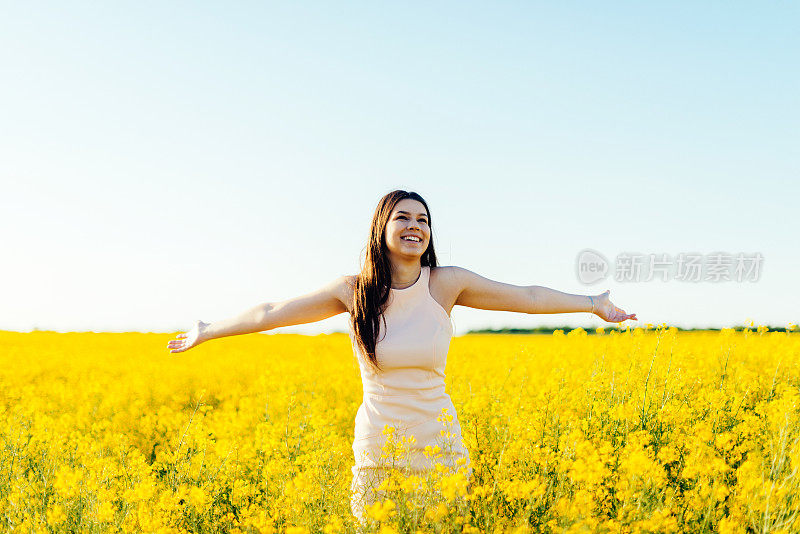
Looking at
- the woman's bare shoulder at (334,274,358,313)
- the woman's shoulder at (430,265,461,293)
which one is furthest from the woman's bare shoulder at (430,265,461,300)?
the woman's bare shoulder at (334,274,358,313)

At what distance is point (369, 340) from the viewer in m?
3.06

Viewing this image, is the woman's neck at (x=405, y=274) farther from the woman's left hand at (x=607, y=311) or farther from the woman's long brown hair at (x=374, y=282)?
the woman's left hand at (x=607, y=311)

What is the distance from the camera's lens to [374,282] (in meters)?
3.20

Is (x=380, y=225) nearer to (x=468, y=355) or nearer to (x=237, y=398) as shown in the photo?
(x=237, y=398)

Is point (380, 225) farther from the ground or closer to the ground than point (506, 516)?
farther from the ground

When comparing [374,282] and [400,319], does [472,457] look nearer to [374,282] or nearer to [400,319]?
[400,319]

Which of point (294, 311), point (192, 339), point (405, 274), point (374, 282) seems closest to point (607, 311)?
point (405, 274)

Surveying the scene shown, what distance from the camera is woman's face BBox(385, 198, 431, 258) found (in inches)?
123

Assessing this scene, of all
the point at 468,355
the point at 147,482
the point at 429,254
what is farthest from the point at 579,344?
the point at 147,482

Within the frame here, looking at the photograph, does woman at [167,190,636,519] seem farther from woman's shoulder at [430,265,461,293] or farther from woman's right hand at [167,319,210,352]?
woman's right hand at [167,319,210,352]

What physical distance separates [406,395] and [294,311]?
726 mm

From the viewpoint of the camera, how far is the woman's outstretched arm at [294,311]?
331cm

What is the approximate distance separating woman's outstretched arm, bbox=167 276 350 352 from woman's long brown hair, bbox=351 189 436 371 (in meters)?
0.14

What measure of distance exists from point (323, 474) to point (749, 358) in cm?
707
